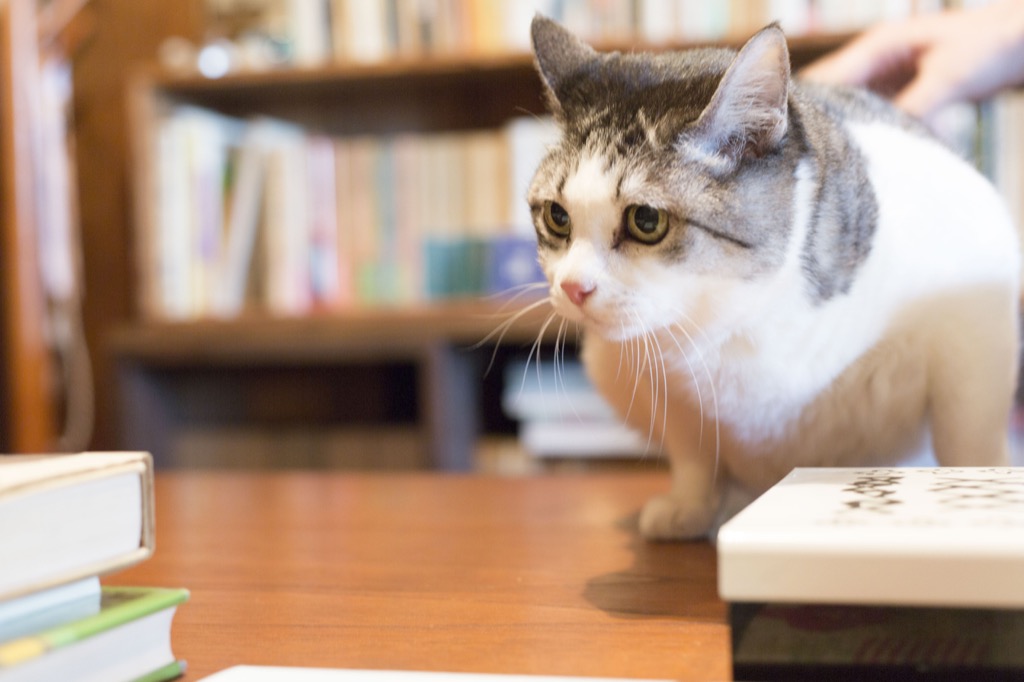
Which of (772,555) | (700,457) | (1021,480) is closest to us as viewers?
(772,555)

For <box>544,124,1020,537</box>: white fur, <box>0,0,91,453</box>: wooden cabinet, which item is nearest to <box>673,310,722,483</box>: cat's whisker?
<box>544,124,1020,537</box>: white fur

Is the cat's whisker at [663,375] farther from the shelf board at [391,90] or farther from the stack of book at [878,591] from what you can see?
the shelf board at [391,90]

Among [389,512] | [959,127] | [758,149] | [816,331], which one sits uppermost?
[959,127]

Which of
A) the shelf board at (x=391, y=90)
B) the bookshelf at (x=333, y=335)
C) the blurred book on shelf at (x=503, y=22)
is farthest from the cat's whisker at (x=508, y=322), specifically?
the blurred book on shelf at (x=503, y=22)

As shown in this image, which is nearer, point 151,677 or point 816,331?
point 151,677

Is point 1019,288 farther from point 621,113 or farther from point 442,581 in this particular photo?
point 442,581

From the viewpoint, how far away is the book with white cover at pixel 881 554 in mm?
373

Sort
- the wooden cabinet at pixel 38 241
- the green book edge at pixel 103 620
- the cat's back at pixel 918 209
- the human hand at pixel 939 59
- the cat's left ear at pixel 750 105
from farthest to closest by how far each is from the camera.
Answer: the wooden cabinet at pixel 38 241 < the human hand at pixel 939 59 < the cat's back at pixel 918 209 < the cat's left ear at pixel 750 105 < the green book edge at pixel 103 620

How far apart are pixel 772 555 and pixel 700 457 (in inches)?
15.6

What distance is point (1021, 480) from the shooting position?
1.69 ft

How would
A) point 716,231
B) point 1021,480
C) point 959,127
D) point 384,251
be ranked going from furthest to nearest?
point 384,251 → point 959,127 → point 716,231 → point 1021,480

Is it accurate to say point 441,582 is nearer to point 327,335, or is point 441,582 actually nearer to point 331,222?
point 327,335

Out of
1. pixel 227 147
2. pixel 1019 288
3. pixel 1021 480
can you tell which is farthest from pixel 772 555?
pixel 227 147

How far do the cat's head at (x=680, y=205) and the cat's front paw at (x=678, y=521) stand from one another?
0.19 meters
